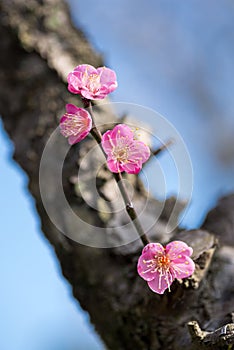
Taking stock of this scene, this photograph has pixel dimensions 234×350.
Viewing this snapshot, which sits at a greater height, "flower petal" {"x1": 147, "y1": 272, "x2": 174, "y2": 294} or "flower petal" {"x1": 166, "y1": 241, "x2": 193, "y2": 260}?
"flower petal" {"x1": 166, "y1": 241, "x2": 193, "y2": 260}

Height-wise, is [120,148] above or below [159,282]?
above

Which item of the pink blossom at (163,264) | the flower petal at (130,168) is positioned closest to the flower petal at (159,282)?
the pink blossom at (163,264)

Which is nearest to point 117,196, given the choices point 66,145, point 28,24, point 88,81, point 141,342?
point 66,145

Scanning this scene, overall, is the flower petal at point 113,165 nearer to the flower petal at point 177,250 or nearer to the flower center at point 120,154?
the flower center at point 120,154

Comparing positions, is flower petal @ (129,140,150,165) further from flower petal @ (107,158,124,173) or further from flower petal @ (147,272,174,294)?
flower petal @ (147,272,174,294)

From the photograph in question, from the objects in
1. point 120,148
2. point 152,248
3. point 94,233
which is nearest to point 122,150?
point 120,148

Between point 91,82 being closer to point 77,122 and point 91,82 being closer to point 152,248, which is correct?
point 77,122

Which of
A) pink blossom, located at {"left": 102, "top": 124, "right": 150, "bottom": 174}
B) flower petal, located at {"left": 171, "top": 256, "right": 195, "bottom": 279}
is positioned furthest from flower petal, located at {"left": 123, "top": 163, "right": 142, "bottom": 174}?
flower petal, located at {"left": 171, "top": 256, "right": 195, "bottom": 279}
